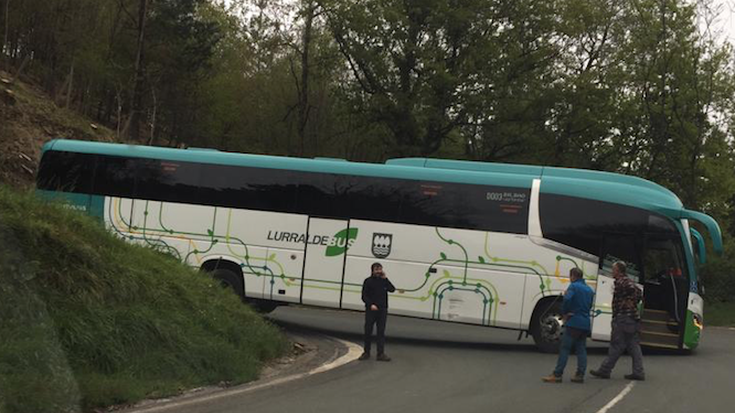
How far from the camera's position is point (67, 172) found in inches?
798

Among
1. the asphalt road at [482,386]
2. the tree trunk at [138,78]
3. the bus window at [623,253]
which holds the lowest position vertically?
the asphalt road at [482,386]

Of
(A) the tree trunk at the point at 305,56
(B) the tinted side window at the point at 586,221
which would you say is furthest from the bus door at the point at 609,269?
(A) the tree trunk at the point at 305,56

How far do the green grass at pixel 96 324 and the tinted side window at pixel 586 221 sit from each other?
6323 millimetres

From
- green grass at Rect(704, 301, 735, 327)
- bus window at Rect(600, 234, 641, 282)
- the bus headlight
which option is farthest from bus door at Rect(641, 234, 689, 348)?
green grass at Rect(704, 301, 735, 327)

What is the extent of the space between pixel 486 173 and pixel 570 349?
20.4 feet

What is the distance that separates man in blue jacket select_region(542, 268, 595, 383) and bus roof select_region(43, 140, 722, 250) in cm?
504

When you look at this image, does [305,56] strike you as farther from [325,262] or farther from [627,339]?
[627,339]

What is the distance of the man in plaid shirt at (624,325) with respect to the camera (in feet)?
44.4

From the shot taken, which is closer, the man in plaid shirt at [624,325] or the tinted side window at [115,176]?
the man in plaid shirt at [624,325]

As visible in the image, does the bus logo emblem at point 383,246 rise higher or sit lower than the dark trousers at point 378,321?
higher

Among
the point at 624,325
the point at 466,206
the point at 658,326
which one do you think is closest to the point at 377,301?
the point at 466,206

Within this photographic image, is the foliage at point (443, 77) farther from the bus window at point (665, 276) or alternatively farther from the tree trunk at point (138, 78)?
the bus window at point (665, 276)

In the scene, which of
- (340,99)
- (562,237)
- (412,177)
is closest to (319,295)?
(412,177)

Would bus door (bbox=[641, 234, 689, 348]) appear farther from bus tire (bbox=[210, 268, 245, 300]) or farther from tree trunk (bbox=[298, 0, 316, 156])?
tree trunk (bbox=[298, 0, 316, 156])
